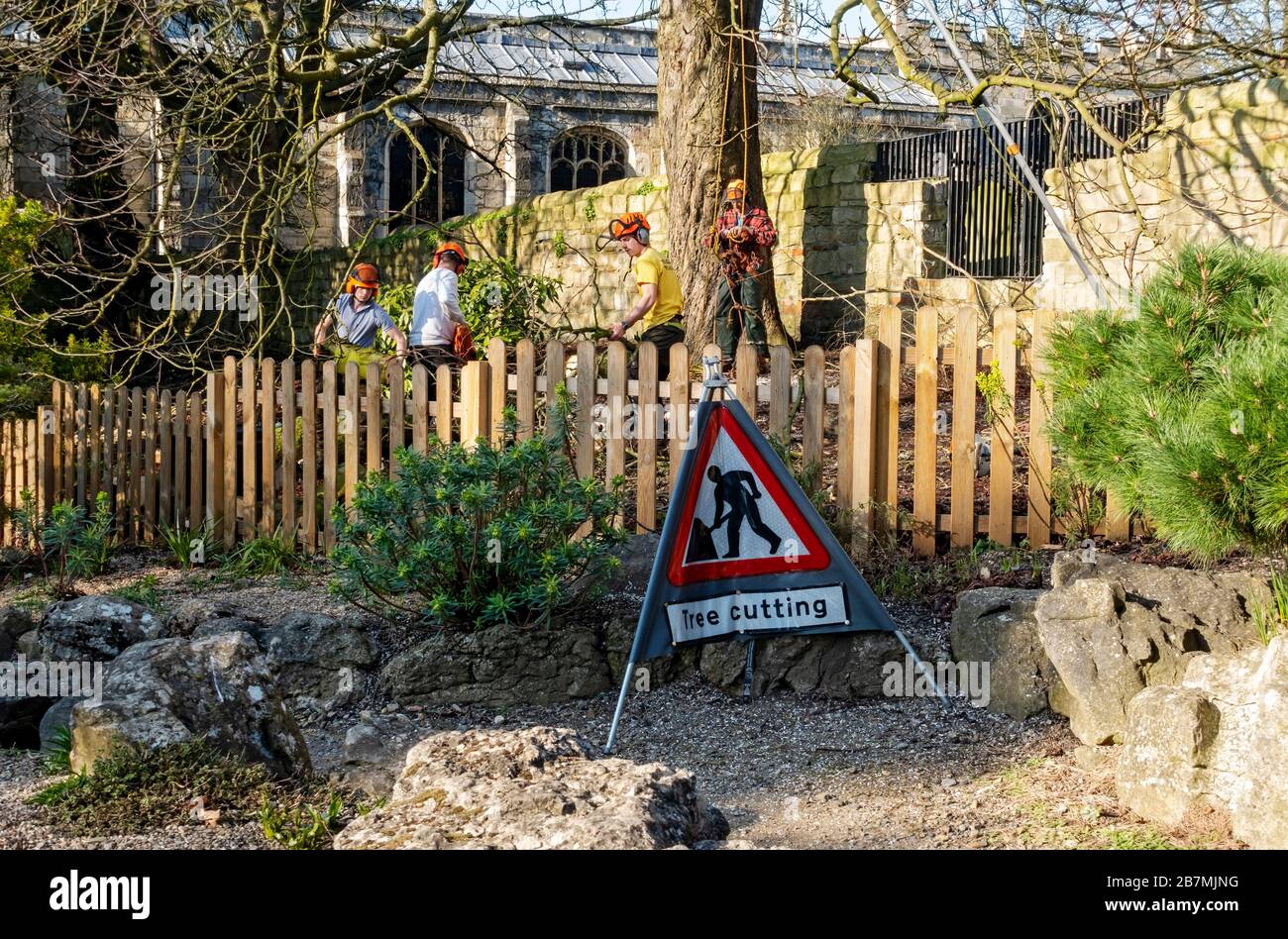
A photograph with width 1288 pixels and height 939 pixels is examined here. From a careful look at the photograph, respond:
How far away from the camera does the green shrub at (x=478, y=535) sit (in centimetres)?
555

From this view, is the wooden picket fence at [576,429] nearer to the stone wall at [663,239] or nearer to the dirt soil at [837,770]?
the dirt soil at [837,770]

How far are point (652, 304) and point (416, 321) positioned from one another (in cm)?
165

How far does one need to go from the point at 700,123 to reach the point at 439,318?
244 cm

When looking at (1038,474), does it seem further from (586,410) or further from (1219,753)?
(1219,753)

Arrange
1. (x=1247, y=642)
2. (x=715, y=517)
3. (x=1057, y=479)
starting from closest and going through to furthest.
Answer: (x=1247, y=642) < (x=715, y=517) < (x=1057, y=479)

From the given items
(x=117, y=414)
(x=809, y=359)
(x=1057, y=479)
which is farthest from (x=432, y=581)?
(x=117, y=414)

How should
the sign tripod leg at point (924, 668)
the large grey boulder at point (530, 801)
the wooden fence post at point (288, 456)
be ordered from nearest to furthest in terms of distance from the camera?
the large grey boulder at point (530, 801)
the sign tripod leg at point (924, 668)
the wooden fence post at point (288, 456)

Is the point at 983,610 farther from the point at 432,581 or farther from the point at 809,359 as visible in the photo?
the point at 432,581

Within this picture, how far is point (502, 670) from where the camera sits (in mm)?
5523

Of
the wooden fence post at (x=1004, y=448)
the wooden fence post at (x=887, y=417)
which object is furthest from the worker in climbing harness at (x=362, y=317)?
the wooden fence post at (x=1004, y=448)

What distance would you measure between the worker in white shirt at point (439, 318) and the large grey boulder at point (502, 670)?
4.33 metres

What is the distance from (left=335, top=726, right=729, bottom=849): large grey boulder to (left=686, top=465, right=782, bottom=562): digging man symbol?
1279 millimetres

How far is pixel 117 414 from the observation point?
415 inches

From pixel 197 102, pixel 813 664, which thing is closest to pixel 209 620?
pixel 813 664
